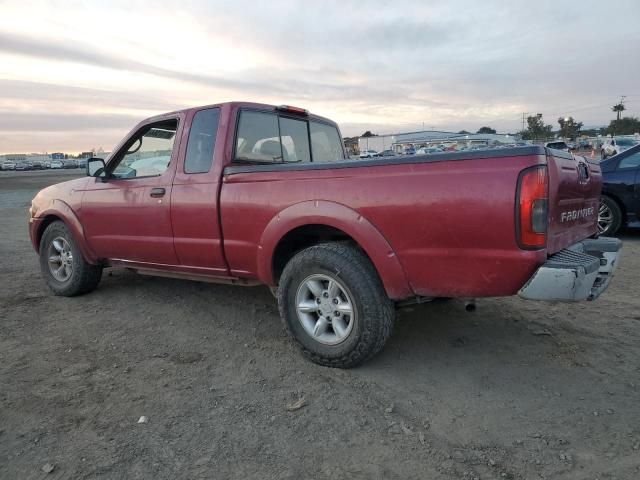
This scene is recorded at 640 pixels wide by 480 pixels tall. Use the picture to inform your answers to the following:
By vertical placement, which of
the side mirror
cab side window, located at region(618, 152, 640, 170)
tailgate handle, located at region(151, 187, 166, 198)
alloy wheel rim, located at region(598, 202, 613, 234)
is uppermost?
the side mirror

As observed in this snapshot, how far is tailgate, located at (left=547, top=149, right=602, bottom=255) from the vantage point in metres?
2.70

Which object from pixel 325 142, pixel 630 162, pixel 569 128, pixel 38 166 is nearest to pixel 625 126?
pixel 569 128

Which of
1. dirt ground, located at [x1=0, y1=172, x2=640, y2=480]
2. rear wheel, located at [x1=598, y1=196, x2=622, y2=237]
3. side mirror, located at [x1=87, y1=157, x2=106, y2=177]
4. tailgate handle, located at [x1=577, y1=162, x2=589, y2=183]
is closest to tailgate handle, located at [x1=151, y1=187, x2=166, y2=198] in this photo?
side mirror, located at [x1=87, y1=157, x2=106, y2=177]

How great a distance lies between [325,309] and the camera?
334 centimetres

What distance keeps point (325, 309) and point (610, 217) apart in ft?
20.6

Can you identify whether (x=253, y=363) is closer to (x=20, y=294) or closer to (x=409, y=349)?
(x=409, y=349)

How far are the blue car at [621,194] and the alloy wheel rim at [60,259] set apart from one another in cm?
736

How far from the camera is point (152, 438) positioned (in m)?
Result: 2.58

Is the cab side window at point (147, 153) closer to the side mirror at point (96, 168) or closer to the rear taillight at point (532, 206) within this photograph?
the side mirror at point (96, 168)

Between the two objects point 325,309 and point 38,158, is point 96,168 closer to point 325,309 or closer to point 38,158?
point 325,309

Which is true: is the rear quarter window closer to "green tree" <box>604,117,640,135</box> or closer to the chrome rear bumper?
the chrome rear bumper

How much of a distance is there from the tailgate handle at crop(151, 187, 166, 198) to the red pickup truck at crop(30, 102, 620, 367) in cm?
1

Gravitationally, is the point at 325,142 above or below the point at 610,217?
above

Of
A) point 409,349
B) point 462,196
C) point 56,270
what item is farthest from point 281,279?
point 56,270
